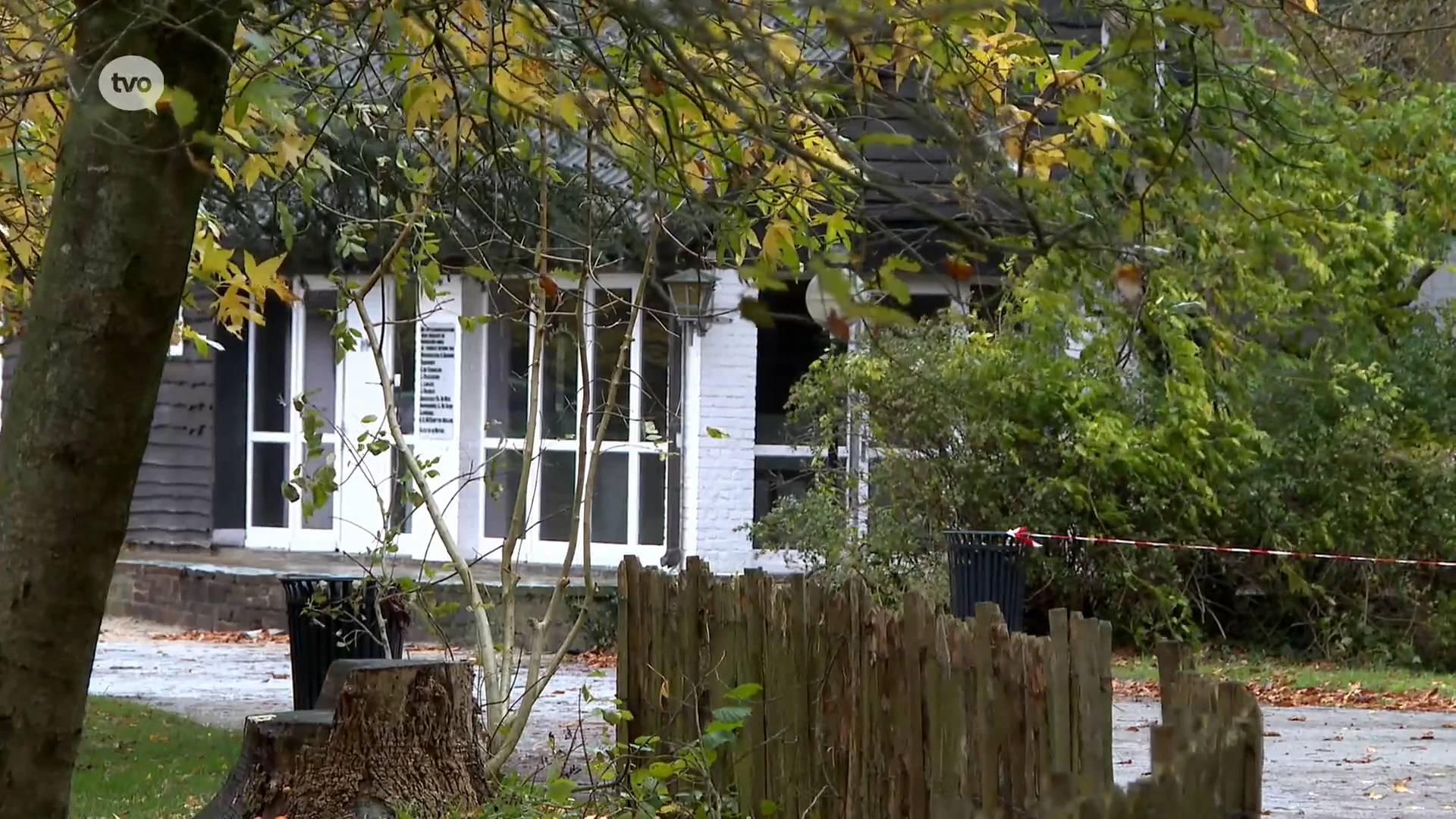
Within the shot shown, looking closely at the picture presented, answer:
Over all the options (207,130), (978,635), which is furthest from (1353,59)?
(207,130)

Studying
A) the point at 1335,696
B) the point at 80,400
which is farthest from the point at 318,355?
the point at 80,400

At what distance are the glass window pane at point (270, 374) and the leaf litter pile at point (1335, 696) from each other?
10.9m

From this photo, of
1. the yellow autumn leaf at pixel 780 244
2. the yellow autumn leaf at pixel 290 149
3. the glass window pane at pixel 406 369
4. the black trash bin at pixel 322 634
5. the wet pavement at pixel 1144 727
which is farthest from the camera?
the glass window pane at pixel 406 369

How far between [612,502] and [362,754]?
38.1ft

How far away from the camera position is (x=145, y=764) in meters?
9.95

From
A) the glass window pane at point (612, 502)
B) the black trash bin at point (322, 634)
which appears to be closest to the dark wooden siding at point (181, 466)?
the glass window pane at point (612, 502)

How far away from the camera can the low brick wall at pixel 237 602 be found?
16.0m

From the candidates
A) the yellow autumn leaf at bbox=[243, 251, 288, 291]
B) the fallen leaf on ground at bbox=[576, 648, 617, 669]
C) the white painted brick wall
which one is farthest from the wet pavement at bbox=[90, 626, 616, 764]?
the yellow autumn leaf at bbox=[243, 251, 288, 291]

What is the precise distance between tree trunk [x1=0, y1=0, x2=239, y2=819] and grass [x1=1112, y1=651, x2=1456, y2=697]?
31.4 feet

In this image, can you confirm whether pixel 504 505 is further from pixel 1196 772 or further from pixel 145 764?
pixel 1196 772

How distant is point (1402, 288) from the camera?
1711 cm

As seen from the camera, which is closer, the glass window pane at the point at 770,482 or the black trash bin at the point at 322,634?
the black trash bin at the point at 322,634

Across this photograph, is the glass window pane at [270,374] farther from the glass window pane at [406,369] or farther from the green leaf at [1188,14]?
the green leaf at [1188,14]

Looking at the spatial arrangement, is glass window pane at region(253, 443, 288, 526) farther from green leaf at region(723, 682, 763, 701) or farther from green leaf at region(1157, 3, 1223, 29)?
green leaf at region(1157, 3, 1223, 29)
